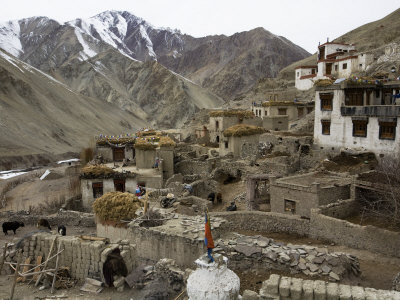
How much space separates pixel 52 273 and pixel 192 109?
8403cm

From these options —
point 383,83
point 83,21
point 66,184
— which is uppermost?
point 83,21

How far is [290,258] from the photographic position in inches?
335

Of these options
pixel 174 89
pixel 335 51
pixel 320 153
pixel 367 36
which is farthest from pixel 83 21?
pixel 320 153

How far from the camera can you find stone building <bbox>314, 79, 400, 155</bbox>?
18703 mm

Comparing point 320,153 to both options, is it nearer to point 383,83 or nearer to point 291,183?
point 383,83

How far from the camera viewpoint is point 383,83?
20.9m

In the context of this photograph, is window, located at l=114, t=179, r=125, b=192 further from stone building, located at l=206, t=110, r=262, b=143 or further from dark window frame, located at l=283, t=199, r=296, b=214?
stone building, located at l=206, t=110, r=262, b=143

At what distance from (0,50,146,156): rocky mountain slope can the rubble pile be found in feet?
134

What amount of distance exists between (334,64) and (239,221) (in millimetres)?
33263

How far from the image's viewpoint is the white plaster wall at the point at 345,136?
62.0 feet

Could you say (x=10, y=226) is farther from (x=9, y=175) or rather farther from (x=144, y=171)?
(x=9, y=175)

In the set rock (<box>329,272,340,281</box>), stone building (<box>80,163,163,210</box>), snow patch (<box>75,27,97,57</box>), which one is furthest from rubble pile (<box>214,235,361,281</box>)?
snow patch (<box>75,27,97,57</box>)

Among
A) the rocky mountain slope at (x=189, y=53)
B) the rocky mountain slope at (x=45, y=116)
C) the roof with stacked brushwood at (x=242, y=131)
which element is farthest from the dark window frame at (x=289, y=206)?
the rocky mountain slope at (x=189, y=53)

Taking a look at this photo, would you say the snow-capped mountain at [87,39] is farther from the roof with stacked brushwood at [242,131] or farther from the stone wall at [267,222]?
the stone wall at [267,222]
